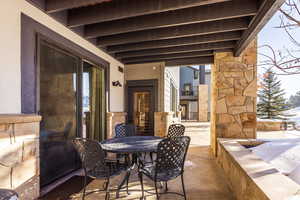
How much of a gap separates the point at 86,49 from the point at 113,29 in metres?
0.82

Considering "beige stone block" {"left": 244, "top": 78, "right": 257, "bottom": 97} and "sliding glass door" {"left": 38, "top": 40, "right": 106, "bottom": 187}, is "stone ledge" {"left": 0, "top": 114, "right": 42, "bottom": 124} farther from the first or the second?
"beige stone block" {"left": 244, "top": 78, "right": 257, "bottom": 97}

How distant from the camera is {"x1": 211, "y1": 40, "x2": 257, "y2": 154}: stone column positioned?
4.09 metres

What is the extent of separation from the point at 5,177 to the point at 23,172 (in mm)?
233

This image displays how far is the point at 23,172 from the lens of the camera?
2086 millimetres

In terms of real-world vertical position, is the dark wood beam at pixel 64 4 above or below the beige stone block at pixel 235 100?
above

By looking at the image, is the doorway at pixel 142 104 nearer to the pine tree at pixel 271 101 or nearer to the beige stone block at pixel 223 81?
the beige stone block at pixel 223 81

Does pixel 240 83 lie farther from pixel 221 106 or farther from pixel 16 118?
pixel 16 118

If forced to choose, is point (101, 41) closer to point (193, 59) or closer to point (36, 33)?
point (36, 33)

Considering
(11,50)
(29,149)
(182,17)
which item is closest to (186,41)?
(182,17)

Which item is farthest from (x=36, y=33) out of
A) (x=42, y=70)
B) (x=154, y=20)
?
(x=154, y=20)

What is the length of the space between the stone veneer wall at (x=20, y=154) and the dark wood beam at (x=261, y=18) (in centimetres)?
320

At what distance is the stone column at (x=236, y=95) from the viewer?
4.09 m

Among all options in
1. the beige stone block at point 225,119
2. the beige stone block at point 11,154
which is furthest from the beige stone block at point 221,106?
the beige stone block at point 11,154

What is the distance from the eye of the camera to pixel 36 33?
2.42m
